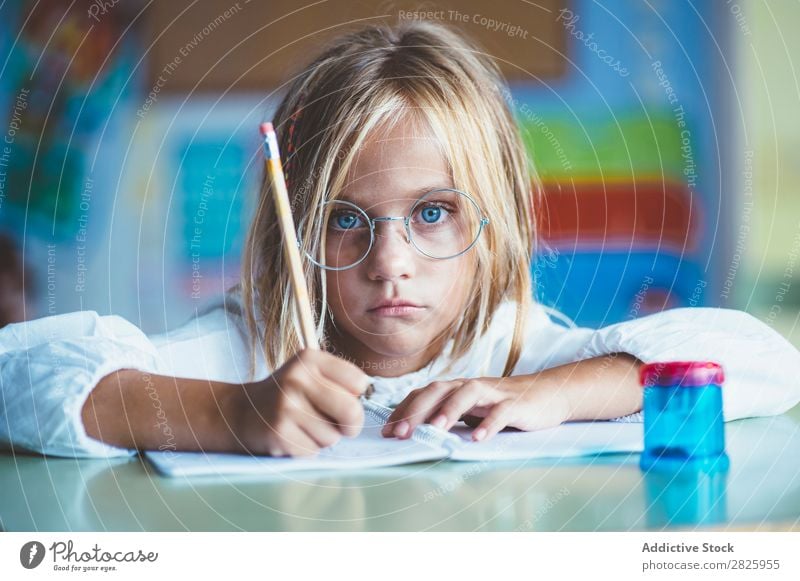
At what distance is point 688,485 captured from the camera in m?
0.58

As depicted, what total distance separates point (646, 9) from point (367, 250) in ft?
0.98

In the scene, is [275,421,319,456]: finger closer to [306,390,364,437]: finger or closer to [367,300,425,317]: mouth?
[306,390,364,437]: finger

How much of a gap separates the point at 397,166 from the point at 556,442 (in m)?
0.25

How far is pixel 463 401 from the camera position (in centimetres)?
66

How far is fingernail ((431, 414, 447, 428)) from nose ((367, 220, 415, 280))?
0.46 ft

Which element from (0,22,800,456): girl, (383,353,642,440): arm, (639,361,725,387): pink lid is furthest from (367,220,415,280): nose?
(639,361,725,387): pink lid

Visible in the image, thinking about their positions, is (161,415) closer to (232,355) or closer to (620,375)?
(232,355)

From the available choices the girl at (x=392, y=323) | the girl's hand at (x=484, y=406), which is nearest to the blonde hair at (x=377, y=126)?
the girl at (x=392, y=323)

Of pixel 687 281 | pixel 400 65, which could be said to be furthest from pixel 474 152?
pixel 687 281

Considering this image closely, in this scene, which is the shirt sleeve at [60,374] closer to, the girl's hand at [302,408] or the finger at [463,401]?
the girl's hand at [302,408]

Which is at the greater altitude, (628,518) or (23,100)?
(23,100)

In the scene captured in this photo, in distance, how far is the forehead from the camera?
732mm

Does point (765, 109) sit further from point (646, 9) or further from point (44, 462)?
point (44, 462)
